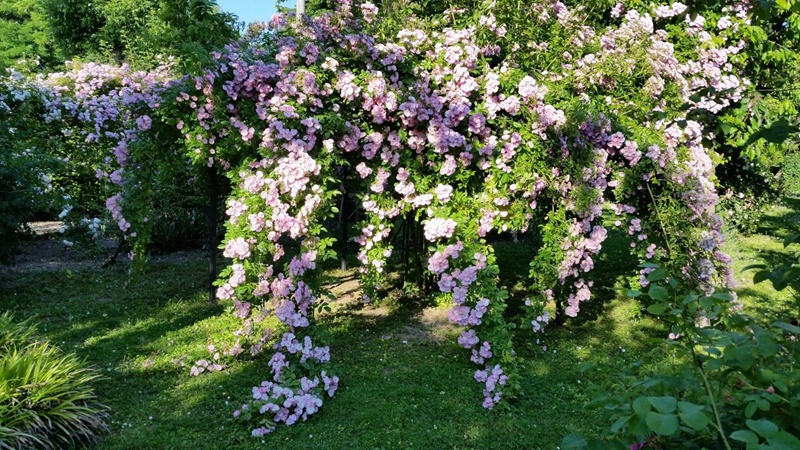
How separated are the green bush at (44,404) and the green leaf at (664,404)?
2.79m

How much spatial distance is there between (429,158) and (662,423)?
2863 millimetres

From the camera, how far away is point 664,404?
2.87 feet

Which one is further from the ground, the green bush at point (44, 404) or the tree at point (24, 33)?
the tree at point (24, 33)

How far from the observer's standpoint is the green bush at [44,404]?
2.61 m

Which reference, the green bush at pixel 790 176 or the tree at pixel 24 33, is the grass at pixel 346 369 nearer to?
the green bush at pixel 790 176

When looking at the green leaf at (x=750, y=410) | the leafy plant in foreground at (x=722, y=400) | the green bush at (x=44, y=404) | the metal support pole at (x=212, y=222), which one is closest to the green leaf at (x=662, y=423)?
the leafy plant in foreground at (x=722, y=400)

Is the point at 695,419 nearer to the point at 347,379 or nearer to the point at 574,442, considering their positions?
the point at 574,442

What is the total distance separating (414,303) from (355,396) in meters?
1.83

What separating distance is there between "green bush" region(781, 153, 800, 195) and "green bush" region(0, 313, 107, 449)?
11879mm

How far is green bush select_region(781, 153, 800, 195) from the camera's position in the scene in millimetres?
10493

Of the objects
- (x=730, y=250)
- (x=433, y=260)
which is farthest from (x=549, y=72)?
(x=730, y=250)

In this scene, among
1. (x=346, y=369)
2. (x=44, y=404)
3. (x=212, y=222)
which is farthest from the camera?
(x=212, y=222)

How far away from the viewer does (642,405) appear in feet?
2.91

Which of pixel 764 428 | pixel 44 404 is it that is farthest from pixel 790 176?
pixel 44 404
